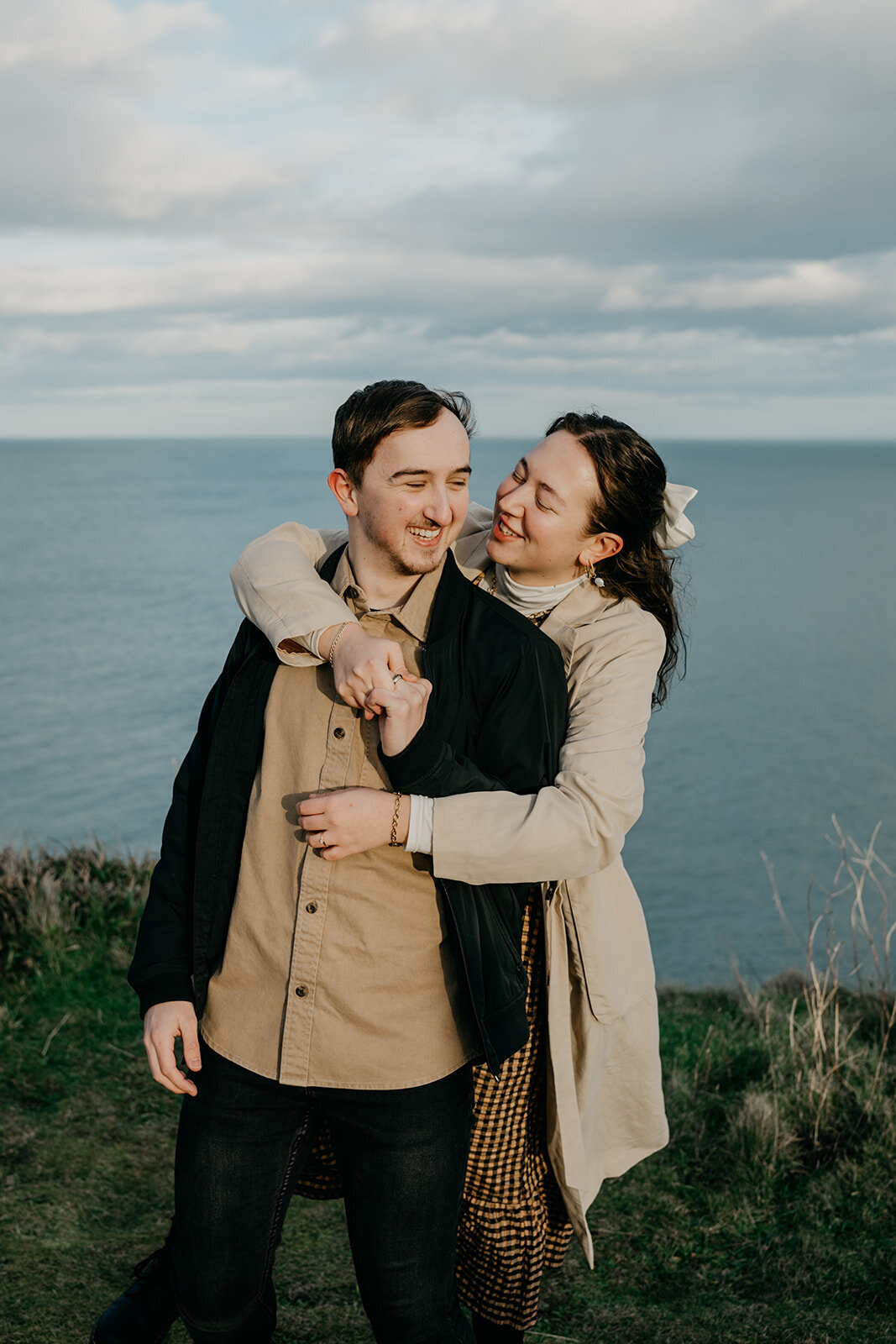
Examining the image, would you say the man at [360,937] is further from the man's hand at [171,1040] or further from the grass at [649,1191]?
the grass at [649,1191]

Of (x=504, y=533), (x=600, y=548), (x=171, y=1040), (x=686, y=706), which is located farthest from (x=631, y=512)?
(x=686, y=706)

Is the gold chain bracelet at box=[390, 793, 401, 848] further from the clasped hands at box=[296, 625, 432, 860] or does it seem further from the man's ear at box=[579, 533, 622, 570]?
the man's ear at box=[579, 533, 622, 570]

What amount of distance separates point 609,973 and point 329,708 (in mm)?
1018

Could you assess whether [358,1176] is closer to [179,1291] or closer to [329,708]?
[179,1291]

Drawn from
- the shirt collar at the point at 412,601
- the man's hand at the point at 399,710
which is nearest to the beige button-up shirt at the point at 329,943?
the shirt collar at the point at 412,601

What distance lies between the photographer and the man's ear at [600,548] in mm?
2943

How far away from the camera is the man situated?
2.37 metres

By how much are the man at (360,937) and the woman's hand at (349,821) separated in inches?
A: 1.0

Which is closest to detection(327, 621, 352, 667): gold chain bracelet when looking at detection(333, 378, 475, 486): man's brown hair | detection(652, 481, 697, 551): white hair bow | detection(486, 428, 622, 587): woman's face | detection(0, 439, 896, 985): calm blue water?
detection(333, 378, 475, 486): man's brown hair

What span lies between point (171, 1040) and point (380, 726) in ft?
3.00

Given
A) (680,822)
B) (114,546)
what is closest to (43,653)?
(680,822)

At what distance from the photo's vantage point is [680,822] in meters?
24.5

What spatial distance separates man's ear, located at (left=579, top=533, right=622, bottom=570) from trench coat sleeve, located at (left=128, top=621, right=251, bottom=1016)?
925mm

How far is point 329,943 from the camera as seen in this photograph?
238cm
